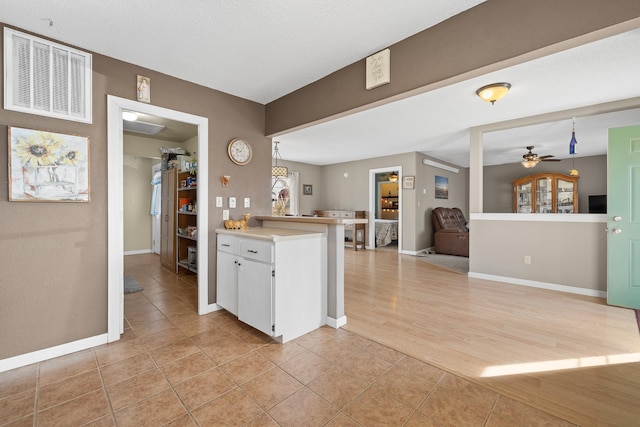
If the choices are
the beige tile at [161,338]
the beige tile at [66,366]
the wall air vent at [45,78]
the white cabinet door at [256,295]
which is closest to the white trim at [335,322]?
the white cabinet door at [256,295]

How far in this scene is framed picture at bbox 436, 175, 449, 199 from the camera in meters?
7.34

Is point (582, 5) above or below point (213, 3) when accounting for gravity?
below

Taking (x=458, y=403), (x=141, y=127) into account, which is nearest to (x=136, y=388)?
(x=458, y=403)

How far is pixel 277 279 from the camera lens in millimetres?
2133

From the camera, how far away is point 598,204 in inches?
248

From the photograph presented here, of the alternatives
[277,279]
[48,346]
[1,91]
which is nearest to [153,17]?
[1,91]

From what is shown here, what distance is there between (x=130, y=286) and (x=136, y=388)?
2.52m

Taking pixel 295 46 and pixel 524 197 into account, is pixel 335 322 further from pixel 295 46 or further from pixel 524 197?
pixel 524 197

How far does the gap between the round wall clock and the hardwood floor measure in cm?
204

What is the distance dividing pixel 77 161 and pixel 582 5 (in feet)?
11.1

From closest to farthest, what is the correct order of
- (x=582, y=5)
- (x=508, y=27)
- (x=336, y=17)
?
1. (x=582, y=5)
2. (x=508, y=27)
3. (x=336, y=17)

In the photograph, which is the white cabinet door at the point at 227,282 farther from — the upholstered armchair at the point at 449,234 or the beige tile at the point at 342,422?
the upholstered armchair at the point at 449,234

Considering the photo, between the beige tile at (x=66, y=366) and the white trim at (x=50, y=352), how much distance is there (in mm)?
43

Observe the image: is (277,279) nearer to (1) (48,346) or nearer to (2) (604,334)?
(1) (48,346)
